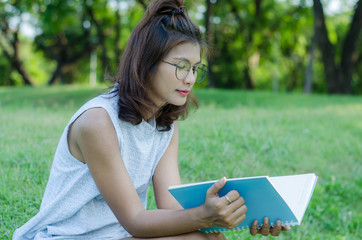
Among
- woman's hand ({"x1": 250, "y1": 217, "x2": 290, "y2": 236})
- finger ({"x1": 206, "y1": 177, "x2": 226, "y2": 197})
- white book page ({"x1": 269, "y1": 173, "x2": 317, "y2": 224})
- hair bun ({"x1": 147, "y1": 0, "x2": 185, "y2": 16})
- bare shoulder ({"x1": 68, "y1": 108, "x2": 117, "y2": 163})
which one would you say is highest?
hair bun ({"x1": 147, "y1": 0, "x2": 185, "y2": 16})

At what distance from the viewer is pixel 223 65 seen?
23359 millimetres

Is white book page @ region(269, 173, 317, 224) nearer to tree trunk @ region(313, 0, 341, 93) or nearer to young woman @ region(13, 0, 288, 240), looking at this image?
young woman @ region(13, 0, 288, 240)

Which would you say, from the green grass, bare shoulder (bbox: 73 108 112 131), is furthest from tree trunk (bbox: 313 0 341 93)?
bare shoulder (bbox: 73 108 112 131)

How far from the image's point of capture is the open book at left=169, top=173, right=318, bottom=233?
158cm

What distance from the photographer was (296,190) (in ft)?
6.20

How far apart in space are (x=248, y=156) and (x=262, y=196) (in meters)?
2.52

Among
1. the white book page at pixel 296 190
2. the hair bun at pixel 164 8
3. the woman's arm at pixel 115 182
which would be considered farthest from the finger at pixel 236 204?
the hair bun at pixel 164 8

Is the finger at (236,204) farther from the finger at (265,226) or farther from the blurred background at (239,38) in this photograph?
the blurred background at (239,38)

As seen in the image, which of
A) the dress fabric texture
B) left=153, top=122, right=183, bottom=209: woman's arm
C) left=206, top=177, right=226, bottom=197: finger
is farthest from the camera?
left=153, top=122, right=183, bottom=209: woman's arm

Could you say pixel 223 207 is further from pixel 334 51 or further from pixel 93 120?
pixel 334 51

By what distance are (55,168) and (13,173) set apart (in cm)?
146

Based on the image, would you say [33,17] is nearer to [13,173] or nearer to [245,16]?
[245,16]

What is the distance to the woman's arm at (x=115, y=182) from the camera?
1689mm

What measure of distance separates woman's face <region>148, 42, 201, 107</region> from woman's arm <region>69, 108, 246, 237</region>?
322 mm
